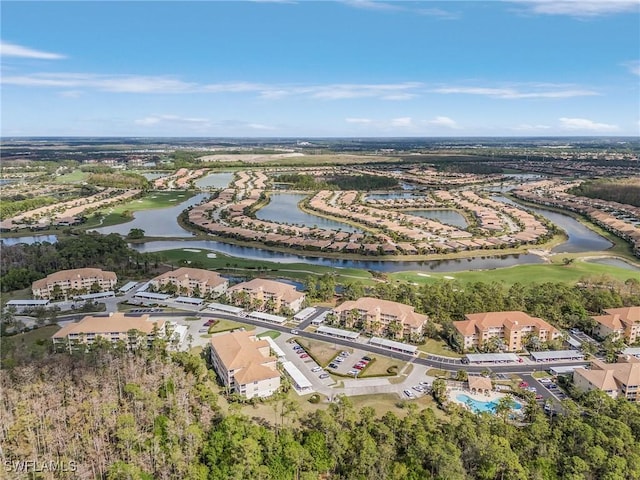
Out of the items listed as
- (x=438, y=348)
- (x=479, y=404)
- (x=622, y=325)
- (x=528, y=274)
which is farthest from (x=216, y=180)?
(x=479, y=404)

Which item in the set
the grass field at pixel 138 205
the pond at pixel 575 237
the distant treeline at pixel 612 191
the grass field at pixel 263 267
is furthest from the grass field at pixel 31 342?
the distant treeline at pixel 612 191

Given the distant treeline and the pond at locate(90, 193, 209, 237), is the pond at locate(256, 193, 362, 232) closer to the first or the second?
the pond at locate(90, 193, 209, 237)

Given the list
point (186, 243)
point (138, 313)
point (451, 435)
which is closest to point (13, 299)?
point (138, 313)

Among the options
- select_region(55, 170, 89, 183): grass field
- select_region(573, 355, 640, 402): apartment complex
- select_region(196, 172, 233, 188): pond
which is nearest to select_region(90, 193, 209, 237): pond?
select_region(196, 172, 233, 188): pond

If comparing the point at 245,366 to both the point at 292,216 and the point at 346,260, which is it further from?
the point at 292,216

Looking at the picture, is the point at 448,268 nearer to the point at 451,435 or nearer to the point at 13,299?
the point at 451,435

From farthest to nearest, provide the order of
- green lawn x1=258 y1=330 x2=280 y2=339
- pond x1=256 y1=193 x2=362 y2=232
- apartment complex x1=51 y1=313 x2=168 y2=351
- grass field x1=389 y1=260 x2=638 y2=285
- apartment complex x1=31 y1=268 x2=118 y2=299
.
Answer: pond x1=256 y1=193 x2=362 y2=232, grass field x1=389 y1=260 x2=638 y2=285, apartment complex x1=31 y1=268 x2=118 y2=299, green lawn x1=258 y1=330 x2=280 y2=339, apartment complex x1=51 y1=313 x2=168 y2=351

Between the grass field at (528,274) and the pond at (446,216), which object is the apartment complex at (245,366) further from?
the pond at (446,216)
